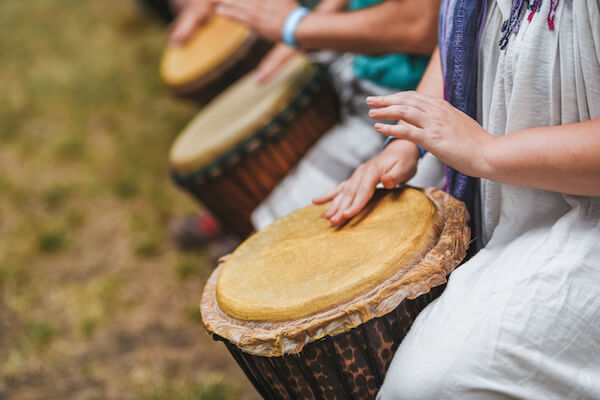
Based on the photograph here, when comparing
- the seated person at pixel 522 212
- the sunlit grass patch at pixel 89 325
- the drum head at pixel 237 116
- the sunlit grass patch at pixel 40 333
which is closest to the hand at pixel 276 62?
the drum head at pixel 237 116

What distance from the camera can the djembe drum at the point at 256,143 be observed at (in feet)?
4.39

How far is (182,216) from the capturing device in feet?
6.95

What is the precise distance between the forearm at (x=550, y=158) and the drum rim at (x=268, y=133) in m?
0.69

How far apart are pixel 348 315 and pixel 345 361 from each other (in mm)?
93

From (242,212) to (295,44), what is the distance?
18.7 inches

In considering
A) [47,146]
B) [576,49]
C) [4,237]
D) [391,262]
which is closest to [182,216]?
[4,237]

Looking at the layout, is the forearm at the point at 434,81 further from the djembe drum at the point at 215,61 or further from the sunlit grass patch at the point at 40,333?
the sunlit grass patch at the point at 40,333

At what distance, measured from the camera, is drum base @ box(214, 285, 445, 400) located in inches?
28.8

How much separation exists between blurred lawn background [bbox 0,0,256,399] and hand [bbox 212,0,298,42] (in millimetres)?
894

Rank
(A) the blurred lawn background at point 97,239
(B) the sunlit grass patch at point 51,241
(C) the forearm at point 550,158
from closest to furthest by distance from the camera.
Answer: (C) the forearm at point 550,158
(A) the blurred lawn background at point 97,239
(B) the sunlit grass patch at point 51,241

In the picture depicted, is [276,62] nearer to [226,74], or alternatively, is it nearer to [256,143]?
[226,74]

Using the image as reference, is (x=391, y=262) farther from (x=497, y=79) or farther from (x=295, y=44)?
(x=295, y=44)

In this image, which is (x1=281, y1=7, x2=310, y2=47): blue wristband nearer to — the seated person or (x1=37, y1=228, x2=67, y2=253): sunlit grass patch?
the seated person

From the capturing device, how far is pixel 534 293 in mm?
673
